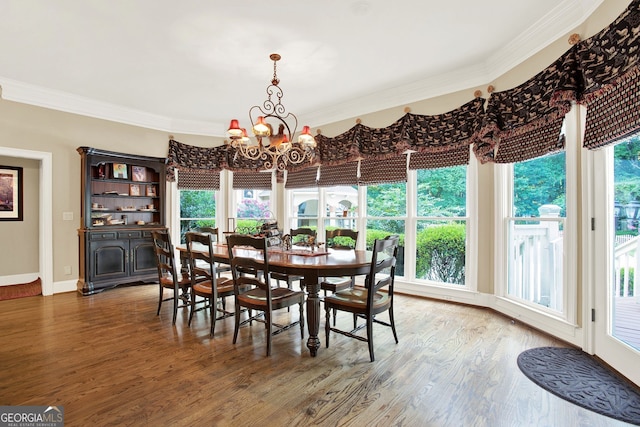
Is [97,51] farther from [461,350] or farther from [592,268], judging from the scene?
[592,268]

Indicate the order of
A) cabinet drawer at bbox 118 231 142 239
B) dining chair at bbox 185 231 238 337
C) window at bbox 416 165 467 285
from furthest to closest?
cabinet drawer at bbox 118 231 142 239, window at bbox 416 165 467 285, dining chair at bbox 185 231 238 337

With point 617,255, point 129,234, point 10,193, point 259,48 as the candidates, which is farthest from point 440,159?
point 10,193

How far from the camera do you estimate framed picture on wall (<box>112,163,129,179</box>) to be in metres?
5.12

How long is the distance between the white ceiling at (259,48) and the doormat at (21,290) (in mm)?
2707

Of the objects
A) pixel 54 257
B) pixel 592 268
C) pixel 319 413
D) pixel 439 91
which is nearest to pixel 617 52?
pixel 592 268

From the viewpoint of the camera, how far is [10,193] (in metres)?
4.99

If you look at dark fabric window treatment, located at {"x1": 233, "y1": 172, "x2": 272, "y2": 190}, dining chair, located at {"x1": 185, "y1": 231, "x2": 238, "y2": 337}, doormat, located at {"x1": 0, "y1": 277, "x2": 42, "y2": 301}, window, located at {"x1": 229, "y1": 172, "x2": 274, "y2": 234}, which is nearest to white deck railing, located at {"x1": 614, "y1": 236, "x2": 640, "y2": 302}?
dining chair, located at {"x1": 185, "y1": 231, "x2": 238, "y2": 337}

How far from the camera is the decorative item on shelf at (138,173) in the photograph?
5340mm

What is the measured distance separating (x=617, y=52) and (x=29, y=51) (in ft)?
17.4

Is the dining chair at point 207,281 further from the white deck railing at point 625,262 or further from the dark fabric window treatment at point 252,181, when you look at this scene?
the white deck railing at point 625,262

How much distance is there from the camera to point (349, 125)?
202 inches

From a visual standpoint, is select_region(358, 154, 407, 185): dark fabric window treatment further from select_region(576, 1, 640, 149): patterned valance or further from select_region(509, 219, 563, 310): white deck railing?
select_region(576, 1, 640, 149): patterned valance

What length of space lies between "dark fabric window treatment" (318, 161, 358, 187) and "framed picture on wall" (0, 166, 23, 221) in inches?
191

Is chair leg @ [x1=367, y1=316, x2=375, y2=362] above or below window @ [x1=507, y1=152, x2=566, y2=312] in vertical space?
below
